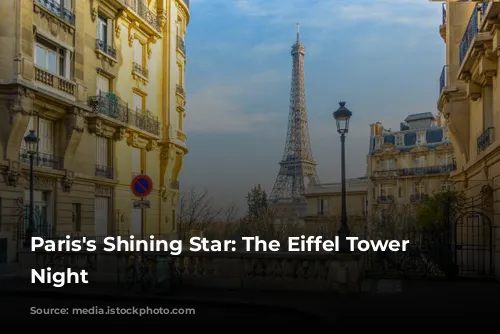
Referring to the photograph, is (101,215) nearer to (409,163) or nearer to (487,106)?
(487,106)

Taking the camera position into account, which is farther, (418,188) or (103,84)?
(418,188)

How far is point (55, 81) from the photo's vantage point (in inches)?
925

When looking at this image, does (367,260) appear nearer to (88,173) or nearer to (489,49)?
(489,49)

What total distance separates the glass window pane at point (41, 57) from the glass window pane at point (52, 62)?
21cm

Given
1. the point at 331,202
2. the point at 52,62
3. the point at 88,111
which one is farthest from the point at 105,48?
the point at 331,202

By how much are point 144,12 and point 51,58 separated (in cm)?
973

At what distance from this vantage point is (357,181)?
7312 cm

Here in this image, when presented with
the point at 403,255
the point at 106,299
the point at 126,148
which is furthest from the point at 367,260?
the point at 126,148

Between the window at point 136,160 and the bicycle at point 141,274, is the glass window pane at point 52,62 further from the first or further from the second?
the bicycle at point 141,274

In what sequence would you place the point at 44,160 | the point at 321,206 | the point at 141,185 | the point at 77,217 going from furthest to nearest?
the point at 321,206
the point at 77,217
the point at 44,160
the point at 141,185

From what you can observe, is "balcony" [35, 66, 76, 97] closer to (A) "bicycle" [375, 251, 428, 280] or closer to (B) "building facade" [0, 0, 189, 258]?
(B) "building facade" [0, 0, 189, 258]

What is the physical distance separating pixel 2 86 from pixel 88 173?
20.7ft

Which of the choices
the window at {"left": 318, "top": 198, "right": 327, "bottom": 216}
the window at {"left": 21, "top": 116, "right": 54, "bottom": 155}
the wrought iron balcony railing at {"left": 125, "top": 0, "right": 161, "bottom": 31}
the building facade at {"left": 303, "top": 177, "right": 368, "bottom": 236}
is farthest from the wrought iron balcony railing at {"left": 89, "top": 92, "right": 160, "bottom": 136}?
the window at {"left": 318, "top": 198, "right": 327, "bottom": 216}

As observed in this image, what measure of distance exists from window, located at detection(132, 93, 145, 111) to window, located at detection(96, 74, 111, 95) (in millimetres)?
2690
